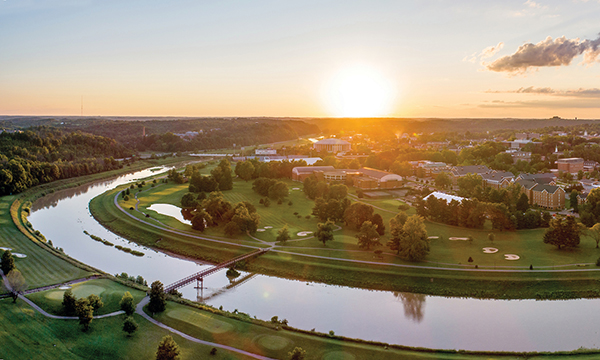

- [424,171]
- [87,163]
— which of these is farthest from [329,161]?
[87,163]

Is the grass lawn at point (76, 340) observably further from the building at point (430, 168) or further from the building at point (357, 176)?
the building at point (430, 168)

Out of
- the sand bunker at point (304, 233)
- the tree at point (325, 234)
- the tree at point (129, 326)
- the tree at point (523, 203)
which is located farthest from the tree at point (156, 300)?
the tree at point (523, 203)

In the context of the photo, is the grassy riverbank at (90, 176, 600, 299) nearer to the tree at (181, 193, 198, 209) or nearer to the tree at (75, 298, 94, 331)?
the tree at (181, 193, 198, 209)

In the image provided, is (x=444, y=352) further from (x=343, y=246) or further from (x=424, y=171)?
Result: (x=424, y=171)

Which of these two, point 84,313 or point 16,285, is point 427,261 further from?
point 16,285

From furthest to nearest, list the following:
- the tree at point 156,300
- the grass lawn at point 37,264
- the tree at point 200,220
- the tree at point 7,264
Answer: the tree at point 200,220 → the grass lawn at point 37,264 → the tree at point 7,264 → the tree at point 156,300

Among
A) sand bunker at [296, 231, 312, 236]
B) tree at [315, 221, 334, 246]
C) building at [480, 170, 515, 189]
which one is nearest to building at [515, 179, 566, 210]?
building at [480, 170, 515, 189]

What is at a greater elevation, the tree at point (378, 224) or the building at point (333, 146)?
the building at point (333, 146)
